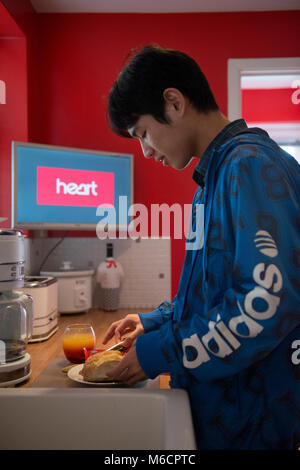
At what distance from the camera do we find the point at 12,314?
1.12m

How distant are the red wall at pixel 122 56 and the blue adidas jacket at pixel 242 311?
173 centimetres

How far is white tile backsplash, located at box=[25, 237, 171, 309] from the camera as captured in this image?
232cm

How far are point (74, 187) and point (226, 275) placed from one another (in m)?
1.56

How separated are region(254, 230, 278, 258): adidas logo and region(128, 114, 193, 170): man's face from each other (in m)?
0.35

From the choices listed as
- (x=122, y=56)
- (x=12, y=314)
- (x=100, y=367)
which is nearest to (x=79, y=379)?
(x=100, y=367)

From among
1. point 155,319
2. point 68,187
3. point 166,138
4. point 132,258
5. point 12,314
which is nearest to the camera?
point 166,138

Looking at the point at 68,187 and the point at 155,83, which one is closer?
the point at 155,83

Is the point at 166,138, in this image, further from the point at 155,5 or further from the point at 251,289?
the point at 155,5

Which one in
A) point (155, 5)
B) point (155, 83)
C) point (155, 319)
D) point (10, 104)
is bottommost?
point (155, 319)

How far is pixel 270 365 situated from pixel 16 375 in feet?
2.12

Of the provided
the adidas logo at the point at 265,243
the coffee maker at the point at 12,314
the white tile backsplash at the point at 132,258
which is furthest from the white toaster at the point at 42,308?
the adidas logo at the point at 265,243

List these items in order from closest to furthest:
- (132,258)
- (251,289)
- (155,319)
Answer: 1. (251,289)
2. (155,319)
3. (132,258)

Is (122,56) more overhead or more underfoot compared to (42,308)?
more overhead

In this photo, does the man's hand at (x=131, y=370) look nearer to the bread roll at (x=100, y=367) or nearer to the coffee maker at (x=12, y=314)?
the bread roll at (x=100, y=367)
